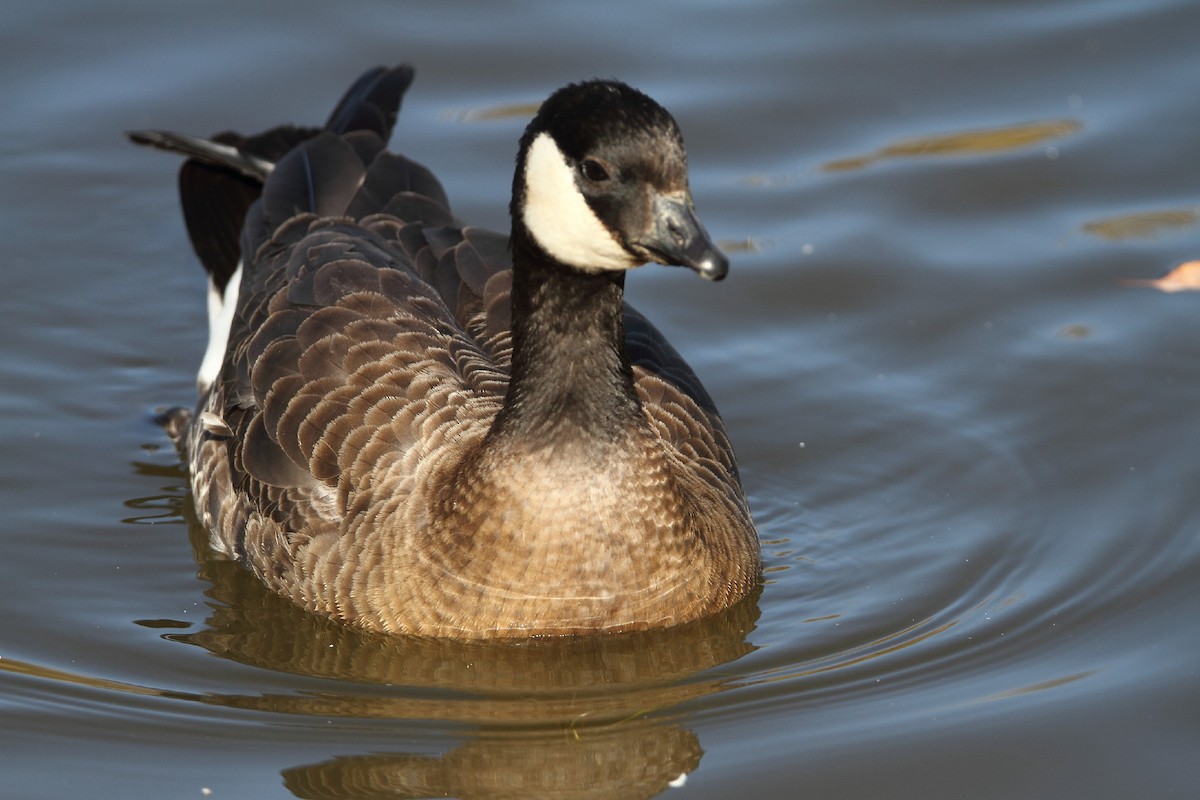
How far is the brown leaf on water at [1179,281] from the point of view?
10.6 meters

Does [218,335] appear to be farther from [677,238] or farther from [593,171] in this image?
[677,238]

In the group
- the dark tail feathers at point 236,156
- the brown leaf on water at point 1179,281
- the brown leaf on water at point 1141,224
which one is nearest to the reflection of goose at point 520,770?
the dark tail feathers at point 236,156

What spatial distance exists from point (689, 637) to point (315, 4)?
26.3 feet

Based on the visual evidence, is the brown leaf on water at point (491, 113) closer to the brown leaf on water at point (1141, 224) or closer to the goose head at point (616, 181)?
the brown leaf on water at point (1141, 224)

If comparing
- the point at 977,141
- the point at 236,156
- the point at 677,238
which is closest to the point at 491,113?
the point at 236,156

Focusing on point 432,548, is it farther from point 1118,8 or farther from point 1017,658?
point 1118,8

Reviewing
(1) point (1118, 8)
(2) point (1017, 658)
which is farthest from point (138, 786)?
(1) point (1118, 8)

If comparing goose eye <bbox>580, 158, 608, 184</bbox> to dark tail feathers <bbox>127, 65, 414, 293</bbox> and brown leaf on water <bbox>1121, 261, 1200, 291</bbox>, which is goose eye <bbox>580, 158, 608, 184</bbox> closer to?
dark tail feathers <bbox>127, 65, 414, 293</bbox>

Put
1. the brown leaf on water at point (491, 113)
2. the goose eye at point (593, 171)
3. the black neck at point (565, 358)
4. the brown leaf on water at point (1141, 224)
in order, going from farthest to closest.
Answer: the brown leaf on water at point (491, 113) → the brown leaf on water at point (1141, 224) → the black neck at point (565, 358) → the goose eye at point (593, 171)

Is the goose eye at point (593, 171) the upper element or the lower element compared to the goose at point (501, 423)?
upper

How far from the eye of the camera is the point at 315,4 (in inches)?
549

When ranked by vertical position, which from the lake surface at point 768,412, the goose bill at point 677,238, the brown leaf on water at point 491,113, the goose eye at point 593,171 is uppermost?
the goose eye at point 593,171

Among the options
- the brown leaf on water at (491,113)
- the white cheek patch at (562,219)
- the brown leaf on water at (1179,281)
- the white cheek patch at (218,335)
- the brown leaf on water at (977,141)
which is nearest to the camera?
the white cheek patch at (562,219)

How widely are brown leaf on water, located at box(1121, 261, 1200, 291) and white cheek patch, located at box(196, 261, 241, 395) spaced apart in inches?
206
